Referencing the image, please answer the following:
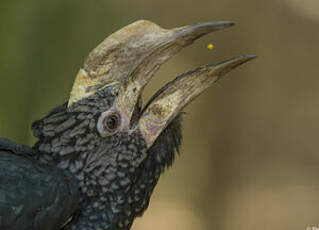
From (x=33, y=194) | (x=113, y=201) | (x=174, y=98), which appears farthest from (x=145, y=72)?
(x=33, y=194)

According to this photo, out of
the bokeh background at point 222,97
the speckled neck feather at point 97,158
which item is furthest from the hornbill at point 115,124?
the bokeh background at point 222,97

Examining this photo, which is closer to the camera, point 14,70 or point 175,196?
point 14,70

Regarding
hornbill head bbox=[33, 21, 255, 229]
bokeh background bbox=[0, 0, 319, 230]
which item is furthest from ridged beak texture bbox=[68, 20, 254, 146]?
bokeh background bbox=[0, 0, 319, 230]

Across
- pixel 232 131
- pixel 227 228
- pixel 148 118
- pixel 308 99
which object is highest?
pixel 148 118

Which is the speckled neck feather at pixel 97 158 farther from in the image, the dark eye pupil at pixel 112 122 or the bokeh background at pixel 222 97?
the bokeh background at pixel 222 97

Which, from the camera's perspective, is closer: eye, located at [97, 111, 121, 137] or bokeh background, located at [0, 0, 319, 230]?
eye, located at [97, 111, 121, 137]

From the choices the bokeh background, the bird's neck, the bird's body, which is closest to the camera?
the bird's body

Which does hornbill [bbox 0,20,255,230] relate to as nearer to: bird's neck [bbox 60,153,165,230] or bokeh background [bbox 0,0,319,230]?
bird's neck [bbox 60,153,165,230]

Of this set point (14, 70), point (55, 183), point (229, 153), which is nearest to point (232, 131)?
point (229, 153)

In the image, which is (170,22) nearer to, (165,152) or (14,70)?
(14,70)
